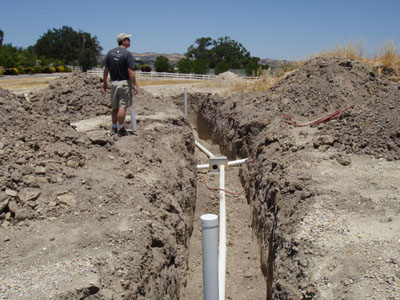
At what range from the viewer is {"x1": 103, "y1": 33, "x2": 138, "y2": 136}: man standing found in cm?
664

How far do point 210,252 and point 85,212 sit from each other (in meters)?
1.83

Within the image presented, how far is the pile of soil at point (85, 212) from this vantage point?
3295 mm

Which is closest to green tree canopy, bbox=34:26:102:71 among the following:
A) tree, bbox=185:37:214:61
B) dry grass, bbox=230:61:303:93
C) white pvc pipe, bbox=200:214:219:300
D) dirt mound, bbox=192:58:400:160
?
tree, bbox=185:37:214:61

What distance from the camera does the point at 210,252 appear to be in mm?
2939

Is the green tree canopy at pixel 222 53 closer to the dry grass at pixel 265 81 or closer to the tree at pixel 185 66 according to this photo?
the tree at pixel 185 66

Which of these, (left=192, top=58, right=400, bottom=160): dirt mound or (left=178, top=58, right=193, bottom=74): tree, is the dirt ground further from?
(left=178, top=58, right=193, bottom=74): tree

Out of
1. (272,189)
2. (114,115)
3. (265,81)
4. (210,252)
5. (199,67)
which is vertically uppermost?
(199,67)

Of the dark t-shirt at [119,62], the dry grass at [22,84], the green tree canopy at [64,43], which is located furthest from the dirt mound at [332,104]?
the green tree canopy at [64,43]

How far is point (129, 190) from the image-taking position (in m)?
4.80

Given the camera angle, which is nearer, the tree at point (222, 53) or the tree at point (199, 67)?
the tree at point (199, 67)

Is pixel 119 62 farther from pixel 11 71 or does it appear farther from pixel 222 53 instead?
pixel 222 53

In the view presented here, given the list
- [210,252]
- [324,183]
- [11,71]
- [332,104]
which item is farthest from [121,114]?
[11,71]

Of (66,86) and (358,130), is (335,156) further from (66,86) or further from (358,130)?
(66,86)

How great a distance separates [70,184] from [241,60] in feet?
205
